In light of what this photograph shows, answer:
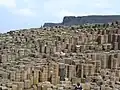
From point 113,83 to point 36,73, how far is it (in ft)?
9.64

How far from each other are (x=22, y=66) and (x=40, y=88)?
3.99 meters

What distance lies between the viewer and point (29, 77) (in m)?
17.0

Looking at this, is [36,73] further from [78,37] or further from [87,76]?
[78,37]

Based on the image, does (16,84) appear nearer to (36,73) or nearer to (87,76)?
(36,73)

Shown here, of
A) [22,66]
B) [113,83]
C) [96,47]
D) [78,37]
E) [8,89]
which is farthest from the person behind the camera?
[78,37]

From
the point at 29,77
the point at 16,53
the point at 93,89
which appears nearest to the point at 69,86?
the point at 93,89

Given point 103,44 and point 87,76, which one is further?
point 103,44

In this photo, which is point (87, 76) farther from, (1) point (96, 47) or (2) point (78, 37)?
(2) point (78, 37)

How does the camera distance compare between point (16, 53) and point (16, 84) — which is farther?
point (16, 53)

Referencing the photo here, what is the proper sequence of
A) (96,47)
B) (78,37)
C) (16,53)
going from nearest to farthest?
(16,53)
(96,47)
(78,37)

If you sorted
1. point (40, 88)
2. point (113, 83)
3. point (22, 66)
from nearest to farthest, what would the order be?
point (40, 88) → point (113, 83) → point (22, 66)

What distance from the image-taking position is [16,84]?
607 inches

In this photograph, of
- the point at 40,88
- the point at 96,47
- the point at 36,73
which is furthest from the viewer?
the point at 96,47

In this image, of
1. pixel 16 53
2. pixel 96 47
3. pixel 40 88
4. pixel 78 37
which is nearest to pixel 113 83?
pixel 40 88
